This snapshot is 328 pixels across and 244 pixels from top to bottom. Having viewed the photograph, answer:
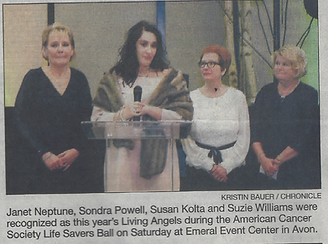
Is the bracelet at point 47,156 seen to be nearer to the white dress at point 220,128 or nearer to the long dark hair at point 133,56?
the long dark hair at point 133,56

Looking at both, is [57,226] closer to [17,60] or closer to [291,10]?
[17,60]

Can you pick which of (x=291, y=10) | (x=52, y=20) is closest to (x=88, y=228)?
(x=52, y=20)

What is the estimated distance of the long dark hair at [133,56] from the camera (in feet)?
11.3

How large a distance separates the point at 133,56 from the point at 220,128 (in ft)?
2.47

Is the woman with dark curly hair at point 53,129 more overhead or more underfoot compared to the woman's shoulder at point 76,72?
more underfoot

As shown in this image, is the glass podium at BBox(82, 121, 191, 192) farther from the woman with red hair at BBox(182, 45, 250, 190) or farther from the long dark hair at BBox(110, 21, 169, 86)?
the long dark hair at BBox(110, 21, 169, 86)

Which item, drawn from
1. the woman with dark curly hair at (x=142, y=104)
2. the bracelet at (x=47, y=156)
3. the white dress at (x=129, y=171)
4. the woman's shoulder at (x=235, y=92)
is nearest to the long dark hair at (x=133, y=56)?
the woman with dark curly hair at (x=142, y=104)

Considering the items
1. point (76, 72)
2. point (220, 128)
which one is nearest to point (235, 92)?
point (220, 128)

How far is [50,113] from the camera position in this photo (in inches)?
134

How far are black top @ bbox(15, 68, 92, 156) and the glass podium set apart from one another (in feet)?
0.31

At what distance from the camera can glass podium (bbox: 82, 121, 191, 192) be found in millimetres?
3387

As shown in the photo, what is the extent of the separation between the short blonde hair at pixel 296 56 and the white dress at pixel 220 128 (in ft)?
1.30

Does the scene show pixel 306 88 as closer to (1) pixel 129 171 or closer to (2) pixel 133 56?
(2) pixel 133 56

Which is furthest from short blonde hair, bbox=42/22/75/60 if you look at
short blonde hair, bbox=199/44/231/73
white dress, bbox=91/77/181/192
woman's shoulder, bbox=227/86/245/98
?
woman's shoulder, bbox=227/86/245/98
